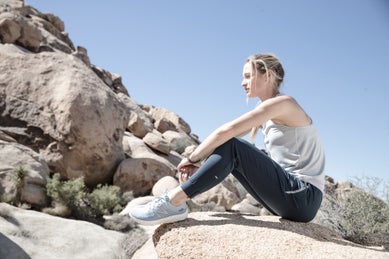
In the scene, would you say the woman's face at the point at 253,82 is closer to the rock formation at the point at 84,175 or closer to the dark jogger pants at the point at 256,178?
the dark jogger pants at the point at 256,178

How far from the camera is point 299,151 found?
290 cm

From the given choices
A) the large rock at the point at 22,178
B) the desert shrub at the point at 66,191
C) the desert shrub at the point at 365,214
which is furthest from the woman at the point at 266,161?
the desert shrub at the point at 66,191

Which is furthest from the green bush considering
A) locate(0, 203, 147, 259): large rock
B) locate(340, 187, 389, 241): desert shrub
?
locate(0, 203, 147, 259): large rock

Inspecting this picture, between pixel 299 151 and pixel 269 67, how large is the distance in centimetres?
74

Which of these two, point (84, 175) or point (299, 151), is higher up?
point (299, 151)

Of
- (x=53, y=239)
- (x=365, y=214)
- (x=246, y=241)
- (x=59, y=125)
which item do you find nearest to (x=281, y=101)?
(x=246, y=241)

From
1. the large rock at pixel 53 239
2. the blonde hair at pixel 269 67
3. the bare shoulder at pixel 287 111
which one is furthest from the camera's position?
the large rock at pixel 53 239

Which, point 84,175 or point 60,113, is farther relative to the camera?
point 84,175

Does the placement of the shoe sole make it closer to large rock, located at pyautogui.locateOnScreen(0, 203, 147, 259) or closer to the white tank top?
the white tank top

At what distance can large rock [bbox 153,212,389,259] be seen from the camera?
2504mm

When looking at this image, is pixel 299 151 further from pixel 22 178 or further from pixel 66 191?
pixel 66 191

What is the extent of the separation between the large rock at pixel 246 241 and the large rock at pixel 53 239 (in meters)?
3.67

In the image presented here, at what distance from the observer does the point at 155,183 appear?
12438 mm

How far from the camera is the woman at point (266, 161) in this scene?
271 cm
